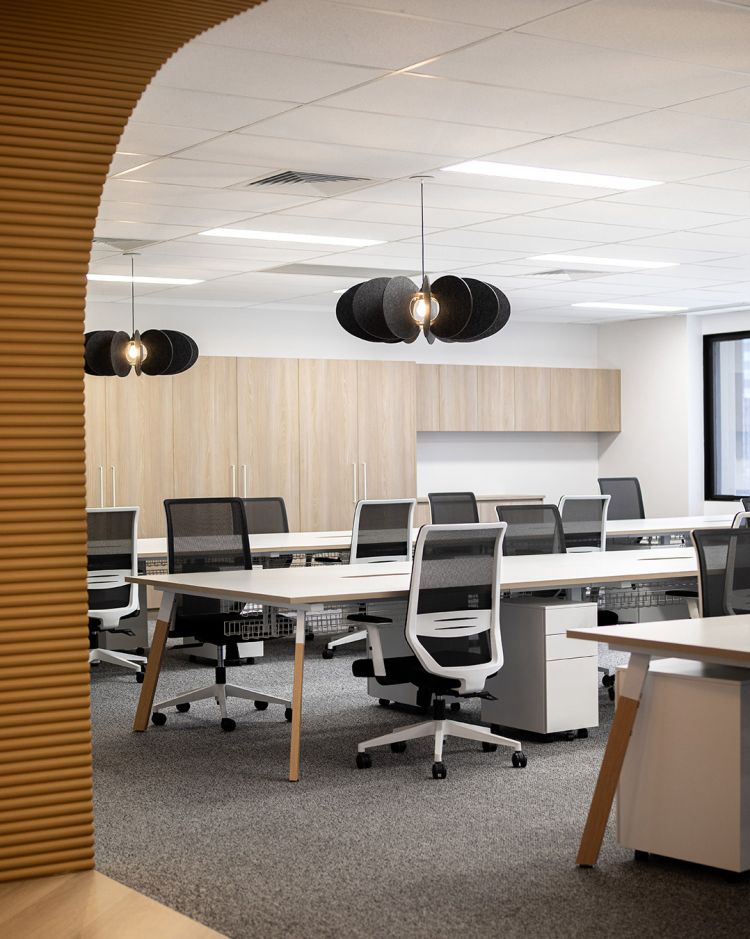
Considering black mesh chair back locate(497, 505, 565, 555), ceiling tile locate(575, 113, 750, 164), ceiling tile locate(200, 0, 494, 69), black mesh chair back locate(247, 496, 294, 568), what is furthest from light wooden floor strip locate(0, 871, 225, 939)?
black mesh chair back locate(247, 496, 294, 568)

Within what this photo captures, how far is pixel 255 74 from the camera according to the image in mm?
4824

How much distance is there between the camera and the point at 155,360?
30.8 feet

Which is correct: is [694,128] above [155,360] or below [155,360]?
above

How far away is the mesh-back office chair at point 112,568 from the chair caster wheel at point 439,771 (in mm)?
2968

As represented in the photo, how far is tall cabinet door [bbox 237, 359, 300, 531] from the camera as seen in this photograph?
39.1 ft

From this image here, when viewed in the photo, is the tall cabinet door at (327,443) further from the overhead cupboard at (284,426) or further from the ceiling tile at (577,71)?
the ceiling tile at (577,71)

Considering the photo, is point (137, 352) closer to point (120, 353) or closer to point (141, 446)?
point (120, 353)

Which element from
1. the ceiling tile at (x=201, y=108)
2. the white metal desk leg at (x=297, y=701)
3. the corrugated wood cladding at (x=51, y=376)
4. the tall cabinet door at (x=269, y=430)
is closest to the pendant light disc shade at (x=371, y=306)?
the ceiling tile at (x=201, y=108)

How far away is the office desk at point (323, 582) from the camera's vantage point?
539cm

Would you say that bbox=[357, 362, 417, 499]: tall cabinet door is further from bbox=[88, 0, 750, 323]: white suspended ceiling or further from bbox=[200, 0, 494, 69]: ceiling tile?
bbox=[200, 0, 494, 69]: ceiling tile

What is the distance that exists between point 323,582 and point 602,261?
485 centimetres

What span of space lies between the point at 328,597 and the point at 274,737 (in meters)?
1.17

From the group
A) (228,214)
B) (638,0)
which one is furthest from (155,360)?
(638,0)

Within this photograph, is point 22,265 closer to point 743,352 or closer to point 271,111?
point 271,111
